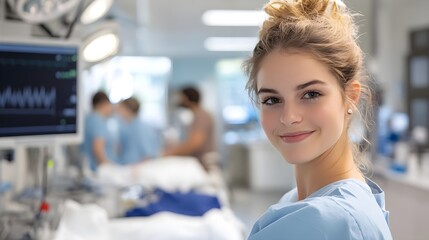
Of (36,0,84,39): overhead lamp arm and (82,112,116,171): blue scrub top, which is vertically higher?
(36,0,84,39): overhead lamp arm

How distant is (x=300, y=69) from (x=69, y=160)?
225 centimetres

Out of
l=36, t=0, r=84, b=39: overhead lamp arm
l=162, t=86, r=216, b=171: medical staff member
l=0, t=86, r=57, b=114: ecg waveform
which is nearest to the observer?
l=0, t=86, r=57, b=114: ecg waveform

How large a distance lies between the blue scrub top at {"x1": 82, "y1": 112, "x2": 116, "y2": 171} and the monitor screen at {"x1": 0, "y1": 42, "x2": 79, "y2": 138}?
67.6 inches

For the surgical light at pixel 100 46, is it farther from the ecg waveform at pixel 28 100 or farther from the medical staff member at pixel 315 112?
the medical staff member at pixel 315 112

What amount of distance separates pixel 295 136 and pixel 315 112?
2.5 inches

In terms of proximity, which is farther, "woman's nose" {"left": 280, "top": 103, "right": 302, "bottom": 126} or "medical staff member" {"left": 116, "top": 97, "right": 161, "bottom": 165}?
"medical staff member" {"left": 116, "top": 97, "right": 161, "bottom": 165}

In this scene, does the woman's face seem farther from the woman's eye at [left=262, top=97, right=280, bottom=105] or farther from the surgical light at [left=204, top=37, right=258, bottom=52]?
the surgical light at [left=204, top=37, right=258, bottom=52]

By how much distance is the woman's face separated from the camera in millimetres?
886

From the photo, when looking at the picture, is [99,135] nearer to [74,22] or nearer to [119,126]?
[119,126]

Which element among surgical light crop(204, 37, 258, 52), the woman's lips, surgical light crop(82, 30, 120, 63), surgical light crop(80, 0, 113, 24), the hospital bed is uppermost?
surgical light crop(204, 37, 258, 52)

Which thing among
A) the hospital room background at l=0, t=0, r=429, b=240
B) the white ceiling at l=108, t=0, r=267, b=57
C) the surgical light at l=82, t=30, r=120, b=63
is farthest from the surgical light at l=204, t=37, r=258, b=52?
the surgical light at l=82, t=30, r=120, b=63

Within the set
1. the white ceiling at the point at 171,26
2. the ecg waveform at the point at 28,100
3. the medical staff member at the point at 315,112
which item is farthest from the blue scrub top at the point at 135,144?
the medical staff member at the point at 315,112

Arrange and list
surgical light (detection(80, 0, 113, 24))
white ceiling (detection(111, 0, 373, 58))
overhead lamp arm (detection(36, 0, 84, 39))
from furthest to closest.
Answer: white ceiling (detection(111, 0, 373, 58)) → surgical light (detection(80, 0, 113, 24)) → overhead lamp arm (detection(36, 0, 84, 39))

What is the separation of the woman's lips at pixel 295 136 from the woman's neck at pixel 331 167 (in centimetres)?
9
